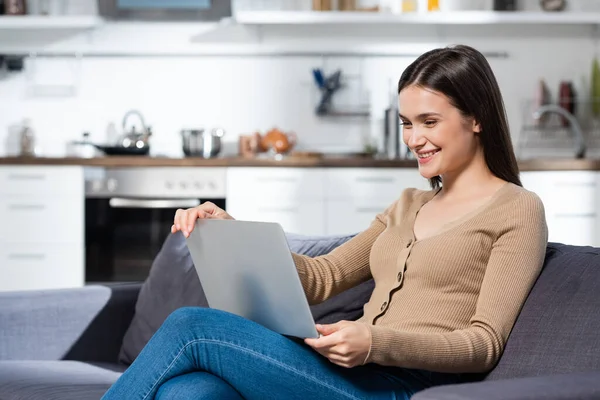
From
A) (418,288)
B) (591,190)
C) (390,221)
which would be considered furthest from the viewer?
(591,190)

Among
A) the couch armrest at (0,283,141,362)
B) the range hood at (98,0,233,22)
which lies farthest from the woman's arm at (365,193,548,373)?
the range hood at (98,0,233,22)

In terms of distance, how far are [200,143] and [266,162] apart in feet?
1.46

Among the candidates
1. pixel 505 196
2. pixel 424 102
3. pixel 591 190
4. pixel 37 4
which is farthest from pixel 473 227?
pixel 37 4

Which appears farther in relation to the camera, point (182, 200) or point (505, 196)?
point (182, 200)

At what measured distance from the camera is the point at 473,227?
192 centimetres

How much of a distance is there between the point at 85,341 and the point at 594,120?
3.37 meters

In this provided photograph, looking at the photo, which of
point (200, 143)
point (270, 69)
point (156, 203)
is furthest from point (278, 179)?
point (270, 69)

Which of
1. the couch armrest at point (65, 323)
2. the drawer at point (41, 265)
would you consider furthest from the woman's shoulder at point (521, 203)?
the drawer at point (41, 265)

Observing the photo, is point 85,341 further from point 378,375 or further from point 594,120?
point 594,120

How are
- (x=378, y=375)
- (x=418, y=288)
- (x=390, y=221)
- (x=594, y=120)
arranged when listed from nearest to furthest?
1. (x=378, y=375)
2. (x=418, y=288)
3. (x=390, y=221)
4. (x=594, y=120)

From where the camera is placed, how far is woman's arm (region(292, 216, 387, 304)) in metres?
2.13

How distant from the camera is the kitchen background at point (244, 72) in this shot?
5223 millimetres

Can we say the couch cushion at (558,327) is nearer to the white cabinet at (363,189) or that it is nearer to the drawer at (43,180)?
the white cabinet at (363,189)

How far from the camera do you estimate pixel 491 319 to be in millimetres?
1783
